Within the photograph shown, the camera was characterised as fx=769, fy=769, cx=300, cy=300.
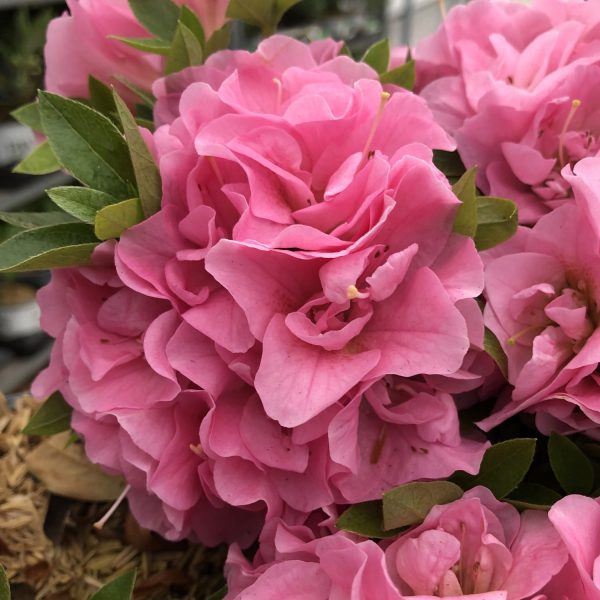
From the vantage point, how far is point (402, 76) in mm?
516

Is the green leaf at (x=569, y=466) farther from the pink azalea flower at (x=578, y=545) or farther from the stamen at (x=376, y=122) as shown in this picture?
the stamen at (x=376, y=122)

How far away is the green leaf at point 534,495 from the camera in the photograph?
42cm

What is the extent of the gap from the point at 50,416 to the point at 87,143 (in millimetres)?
208

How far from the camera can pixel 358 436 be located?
42cm

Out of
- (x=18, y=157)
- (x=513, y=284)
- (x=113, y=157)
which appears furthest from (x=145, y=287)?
(x=18, y=157)

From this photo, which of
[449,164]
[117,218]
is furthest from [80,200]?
[449,164]

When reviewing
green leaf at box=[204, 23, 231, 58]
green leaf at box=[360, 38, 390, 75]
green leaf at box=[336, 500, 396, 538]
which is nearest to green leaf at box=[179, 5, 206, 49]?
green leaf at box=[204, 23, 231, 58]

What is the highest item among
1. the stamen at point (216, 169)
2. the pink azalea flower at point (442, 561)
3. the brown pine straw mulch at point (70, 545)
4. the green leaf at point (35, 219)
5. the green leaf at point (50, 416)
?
the stamen at point (216, 169)

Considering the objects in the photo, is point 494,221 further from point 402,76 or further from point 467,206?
point 402,76

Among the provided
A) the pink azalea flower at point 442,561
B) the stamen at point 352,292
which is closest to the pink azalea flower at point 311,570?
the pink azalea flower at point 442,561

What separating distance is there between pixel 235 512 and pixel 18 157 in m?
1.38

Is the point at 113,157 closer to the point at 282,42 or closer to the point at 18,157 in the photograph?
the point at 282,42

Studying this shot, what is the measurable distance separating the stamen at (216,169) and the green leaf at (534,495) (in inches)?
Result: 9.0

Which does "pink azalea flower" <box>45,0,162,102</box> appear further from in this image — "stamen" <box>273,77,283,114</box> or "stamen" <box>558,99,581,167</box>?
"stamen" <box>558,99,581,167</box>
